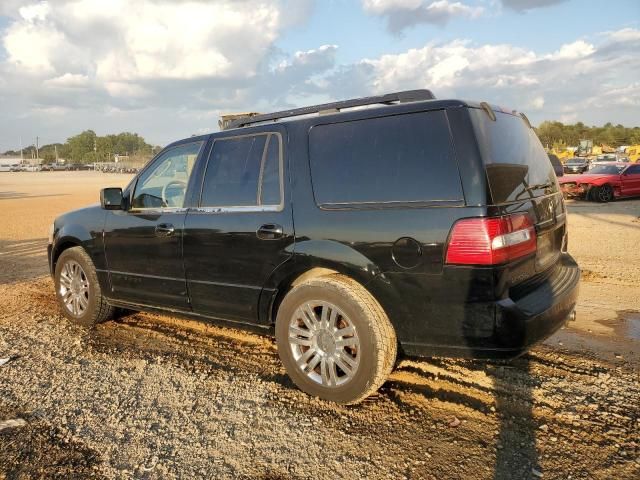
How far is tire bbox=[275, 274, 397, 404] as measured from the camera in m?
3.08

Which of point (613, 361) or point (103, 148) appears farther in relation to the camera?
point (103, 148)

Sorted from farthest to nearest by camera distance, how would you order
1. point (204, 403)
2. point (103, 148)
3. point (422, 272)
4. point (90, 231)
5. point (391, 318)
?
point (103, 148), point (90, 231), point (204, 403), point (391, 318), point (422, 272)

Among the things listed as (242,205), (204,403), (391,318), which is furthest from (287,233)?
(204,403)

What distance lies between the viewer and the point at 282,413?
3195 millimetres

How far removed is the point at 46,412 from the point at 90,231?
6.77 feet

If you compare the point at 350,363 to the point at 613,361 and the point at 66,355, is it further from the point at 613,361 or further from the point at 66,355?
the point at 66,355

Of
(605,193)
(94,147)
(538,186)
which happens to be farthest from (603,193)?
(94,147)

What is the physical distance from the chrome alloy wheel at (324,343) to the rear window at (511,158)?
4.08 feet

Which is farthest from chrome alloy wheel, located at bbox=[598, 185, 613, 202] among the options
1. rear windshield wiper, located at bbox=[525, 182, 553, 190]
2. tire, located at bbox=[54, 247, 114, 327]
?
tire, located at bbox=[54, 247, 114, 327]

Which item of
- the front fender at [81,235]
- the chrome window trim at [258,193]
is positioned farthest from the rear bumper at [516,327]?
the front fender at [81,235]

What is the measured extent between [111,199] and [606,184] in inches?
750

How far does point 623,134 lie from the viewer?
85.9 metres

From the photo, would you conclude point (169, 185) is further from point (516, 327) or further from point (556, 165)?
point (556, 165)

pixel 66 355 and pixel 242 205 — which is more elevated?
pixel 242 205
